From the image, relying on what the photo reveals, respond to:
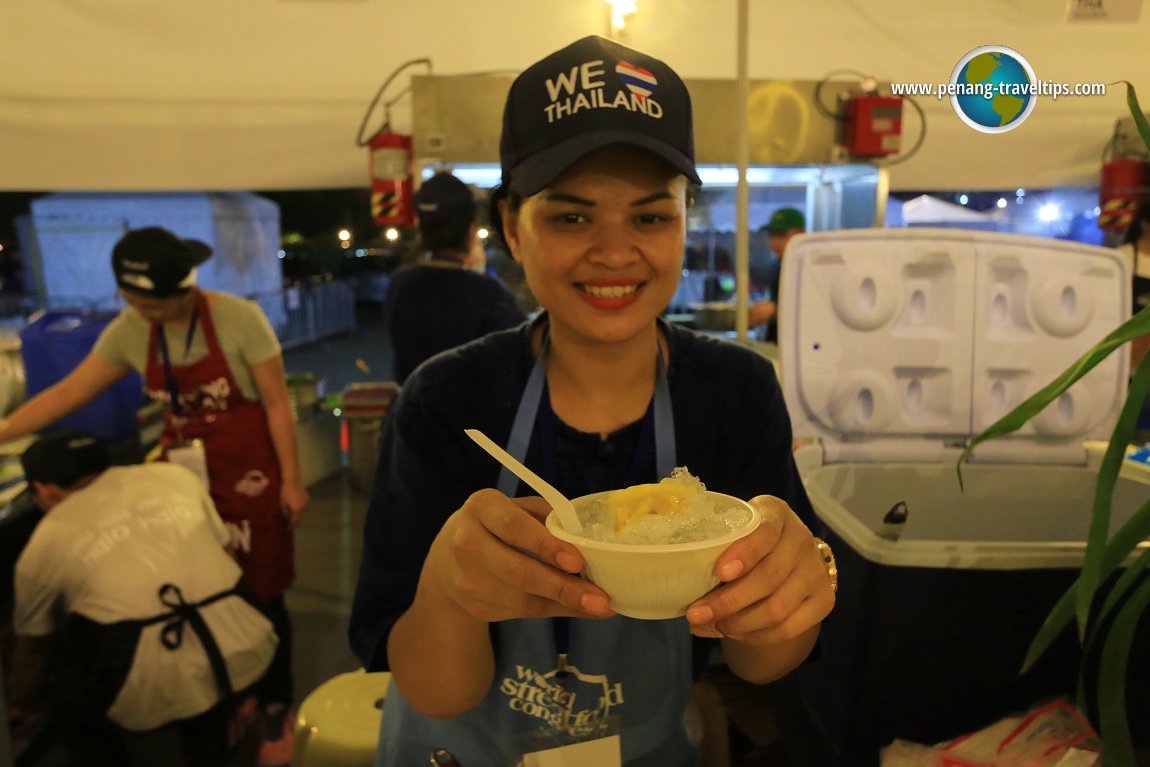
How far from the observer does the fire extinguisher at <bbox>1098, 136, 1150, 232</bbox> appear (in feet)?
5.06

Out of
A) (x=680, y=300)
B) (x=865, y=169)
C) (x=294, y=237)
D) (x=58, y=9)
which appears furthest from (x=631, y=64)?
(x=294, y=237)

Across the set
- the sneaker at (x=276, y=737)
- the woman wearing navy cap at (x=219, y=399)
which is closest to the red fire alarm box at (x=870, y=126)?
the woman wearing navy cap at (x=219, y=399)

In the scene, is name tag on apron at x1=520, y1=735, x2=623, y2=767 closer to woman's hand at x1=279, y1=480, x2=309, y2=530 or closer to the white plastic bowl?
the white plastic bowl

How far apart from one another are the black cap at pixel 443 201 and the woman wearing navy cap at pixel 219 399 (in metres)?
0.76

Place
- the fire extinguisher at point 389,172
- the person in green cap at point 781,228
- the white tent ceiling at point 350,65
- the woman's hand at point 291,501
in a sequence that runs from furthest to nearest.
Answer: the person in green cap at point 781,228 → the fire extinguisher at point 389,172 → the woman's hand at point 291,501 → the white tent ceiling at point 350,65

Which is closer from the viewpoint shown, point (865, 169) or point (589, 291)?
point (589, 291)

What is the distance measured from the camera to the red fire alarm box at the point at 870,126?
9.24ft

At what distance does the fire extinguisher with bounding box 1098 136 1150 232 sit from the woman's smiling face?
111 cm

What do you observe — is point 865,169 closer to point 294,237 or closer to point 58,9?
point 58,9

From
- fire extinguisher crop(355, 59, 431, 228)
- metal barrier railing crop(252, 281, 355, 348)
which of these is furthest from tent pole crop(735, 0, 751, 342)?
metal barrier railing crop(252, 281, 355, 348)

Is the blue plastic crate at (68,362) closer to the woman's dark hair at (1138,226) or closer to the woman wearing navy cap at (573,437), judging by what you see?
the woman wearing navy cap at (573,437)

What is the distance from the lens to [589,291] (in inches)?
34.9

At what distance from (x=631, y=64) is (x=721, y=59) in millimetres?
1850

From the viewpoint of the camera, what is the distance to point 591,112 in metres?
0.84
